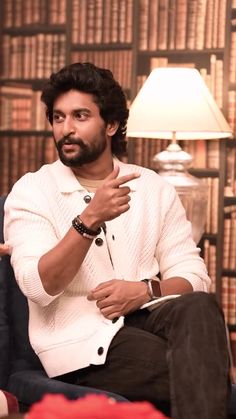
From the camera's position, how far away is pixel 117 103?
2.44m

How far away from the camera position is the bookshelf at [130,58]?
4094mm

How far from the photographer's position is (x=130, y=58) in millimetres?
4227

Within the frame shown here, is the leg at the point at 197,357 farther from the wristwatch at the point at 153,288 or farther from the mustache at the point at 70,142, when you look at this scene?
the mustache at the point at 70,142

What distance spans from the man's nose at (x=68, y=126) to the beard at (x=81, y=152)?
15 millimetres

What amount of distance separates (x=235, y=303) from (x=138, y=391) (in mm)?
2262

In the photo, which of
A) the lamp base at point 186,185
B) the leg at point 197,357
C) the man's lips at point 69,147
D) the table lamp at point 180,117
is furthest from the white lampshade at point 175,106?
the leg at point 197,357

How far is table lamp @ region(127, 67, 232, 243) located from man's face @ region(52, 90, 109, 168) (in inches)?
46.1

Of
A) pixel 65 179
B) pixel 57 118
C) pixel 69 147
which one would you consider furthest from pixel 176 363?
pixel 57 118

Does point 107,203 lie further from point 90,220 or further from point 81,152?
point 81,152

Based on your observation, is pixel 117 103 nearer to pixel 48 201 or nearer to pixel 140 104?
pixel 48 201

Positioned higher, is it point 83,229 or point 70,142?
point 70,142

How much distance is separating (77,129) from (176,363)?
0.82 meters

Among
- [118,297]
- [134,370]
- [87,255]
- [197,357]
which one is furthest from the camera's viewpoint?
[87,255]

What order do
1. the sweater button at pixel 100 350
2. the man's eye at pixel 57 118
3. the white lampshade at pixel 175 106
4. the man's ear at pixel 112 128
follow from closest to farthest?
the sweater button at pixel 100 350 < the man's eye at pixel 57 118 < the man's ear at pixel 112 128 < the white lampshade at pixel 175 106
